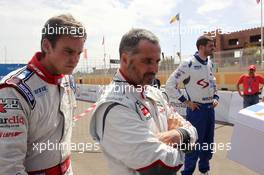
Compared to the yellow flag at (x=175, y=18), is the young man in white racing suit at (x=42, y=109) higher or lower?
lower

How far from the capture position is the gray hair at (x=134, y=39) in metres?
1.90

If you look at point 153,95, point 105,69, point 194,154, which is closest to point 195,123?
point 194,154

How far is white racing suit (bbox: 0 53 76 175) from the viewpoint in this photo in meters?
1.85

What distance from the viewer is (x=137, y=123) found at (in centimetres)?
175

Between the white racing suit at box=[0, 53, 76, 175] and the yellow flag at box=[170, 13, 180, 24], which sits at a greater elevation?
the yellow flag at box=[170, 13, 180, 24]

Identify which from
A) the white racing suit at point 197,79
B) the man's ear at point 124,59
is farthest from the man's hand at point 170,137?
the white racing suit at point 197,79

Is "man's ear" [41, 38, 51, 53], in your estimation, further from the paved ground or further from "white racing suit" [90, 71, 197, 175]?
the paved ground

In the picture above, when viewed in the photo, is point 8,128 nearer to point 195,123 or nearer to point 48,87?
point 48,87

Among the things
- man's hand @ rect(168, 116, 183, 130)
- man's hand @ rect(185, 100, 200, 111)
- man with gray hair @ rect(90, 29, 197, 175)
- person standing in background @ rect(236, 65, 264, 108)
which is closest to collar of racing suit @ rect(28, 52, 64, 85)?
man with gray hair @ rect(90, 29, 197, 175)

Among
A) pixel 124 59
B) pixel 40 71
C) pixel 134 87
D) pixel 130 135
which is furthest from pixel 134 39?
pixel 40 71

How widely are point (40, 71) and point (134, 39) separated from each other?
0.65m

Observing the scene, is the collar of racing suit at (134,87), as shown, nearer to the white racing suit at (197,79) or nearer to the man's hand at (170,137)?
the man's hand at (170,137)

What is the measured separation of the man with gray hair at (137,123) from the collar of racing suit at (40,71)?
451 millimetres

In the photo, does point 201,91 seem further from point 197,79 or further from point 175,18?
point 175,18
